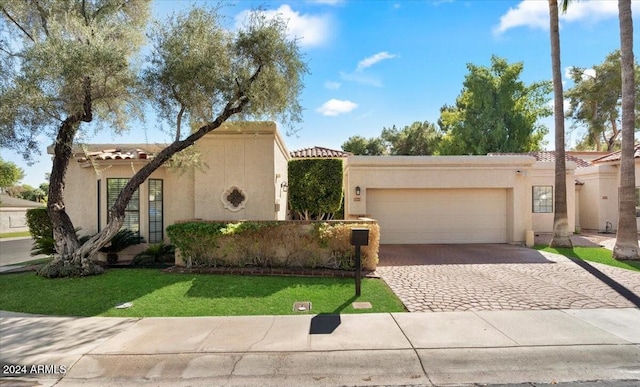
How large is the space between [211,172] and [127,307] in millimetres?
5141

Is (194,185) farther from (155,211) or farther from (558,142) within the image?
(558,142)

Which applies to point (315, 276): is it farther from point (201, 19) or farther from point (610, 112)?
point (610, 112)

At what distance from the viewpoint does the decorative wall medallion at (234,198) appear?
10.5 metres

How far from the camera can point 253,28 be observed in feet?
26.9

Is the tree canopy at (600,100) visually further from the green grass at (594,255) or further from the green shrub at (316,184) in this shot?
the green shrub at (316,184)

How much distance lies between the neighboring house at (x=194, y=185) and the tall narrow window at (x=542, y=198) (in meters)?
→ 13.5

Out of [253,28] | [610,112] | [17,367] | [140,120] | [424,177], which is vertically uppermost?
[610,112]

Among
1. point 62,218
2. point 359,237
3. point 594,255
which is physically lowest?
point 594,255

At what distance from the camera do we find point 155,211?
10992 mm

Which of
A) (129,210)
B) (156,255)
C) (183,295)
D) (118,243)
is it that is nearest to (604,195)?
(183,295)

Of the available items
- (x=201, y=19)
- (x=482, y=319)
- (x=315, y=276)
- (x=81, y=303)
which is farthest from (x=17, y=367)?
(x=201, y=19)

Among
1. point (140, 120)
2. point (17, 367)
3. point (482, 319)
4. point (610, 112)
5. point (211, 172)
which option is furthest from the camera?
point (610, 112)

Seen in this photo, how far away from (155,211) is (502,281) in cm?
1067

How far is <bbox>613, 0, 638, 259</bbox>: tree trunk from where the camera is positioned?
1002 centimetres
